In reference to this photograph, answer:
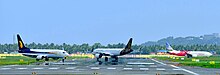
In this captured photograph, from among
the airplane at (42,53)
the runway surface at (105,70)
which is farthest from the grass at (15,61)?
the runway surface at (105,70)

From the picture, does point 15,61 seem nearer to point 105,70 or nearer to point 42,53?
point 42,53

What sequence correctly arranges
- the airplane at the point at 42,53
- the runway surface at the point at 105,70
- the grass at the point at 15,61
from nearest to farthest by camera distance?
the runway surface at the point at 105,70 → the grass at the point at 15,61 → the airplane at the point at 42,53

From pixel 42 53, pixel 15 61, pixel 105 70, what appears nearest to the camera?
pixel 105 70

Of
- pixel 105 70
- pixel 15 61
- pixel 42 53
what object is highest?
pixel 42 53

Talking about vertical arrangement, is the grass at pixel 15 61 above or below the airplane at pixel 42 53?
below

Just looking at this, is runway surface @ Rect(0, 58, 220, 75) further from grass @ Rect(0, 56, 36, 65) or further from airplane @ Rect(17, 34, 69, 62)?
airplane @ Rect(17, 34, 69, 62)

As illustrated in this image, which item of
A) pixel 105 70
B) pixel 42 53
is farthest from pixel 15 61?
pixel 105 70

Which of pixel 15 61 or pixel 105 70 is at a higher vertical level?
pixel 15 61

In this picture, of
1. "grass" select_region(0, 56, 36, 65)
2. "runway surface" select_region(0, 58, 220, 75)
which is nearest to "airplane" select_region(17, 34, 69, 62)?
"grass" select_region(0, 56, 36, 65)

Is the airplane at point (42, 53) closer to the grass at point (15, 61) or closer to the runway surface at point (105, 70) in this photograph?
the grass at point (15, 61)

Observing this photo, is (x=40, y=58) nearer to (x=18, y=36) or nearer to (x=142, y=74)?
(x=18, y=36)

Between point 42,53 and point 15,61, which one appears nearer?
point 15,61

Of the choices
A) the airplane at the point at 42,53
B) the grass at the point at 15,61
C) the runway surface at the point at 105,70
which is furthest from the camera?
the airplane at the point at 42,53

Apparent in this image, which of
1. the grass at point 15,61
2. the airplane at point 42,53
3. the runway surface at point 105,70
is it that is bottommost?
the runway surface at point 105,70
